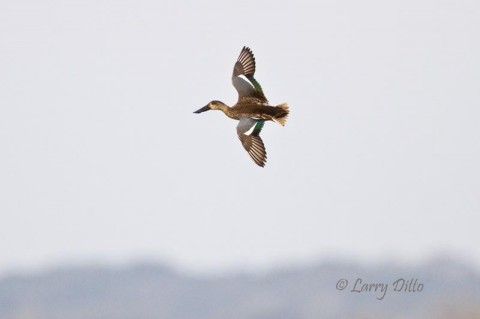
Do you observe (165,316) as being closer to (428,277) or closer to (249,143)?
(428,277)

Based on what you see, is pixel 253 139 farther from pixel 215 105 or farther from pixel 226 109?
pixel 215 105

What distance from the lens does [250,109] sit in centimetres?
2656

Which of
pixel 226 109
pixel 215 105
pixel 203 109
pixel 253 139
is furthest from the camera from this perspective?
pixel 203 109

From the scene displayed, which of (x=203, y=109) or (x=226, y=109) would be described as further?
(x=203, y=109)

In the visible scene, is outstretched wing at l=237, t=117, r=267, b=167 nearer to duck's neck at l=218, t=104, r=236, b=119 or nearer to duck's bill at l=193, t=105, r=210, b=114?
duck's neck at l=218, t=104, r=236, b=119

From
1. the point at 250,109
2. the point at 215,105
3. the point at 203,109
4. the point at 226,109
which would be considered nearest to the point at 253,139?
the point at 250,109

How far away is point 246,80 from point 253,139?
1.59m

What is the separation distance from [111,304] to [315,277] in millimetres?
27993

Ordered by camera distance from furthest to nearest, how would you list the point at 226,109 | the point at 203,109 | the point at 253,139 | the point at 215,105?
the point at 203,109, the point at 215,105, the point at 226,109, the point at 253,139

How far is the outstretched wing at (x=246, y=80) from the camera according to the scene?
88.4 ft

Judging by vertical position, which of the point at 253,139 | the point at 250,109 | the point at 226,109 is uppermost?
the point at 226,109

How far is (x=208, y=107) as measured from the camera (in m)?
27.7

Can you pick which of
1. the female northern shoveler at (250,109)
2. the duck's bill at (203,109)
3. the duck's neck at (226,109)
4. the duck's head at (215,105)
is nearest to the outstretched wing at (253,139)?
the female northern shoveler at (250,109)

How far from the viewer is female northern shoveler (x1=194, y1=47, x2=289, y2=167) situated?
26109mm
